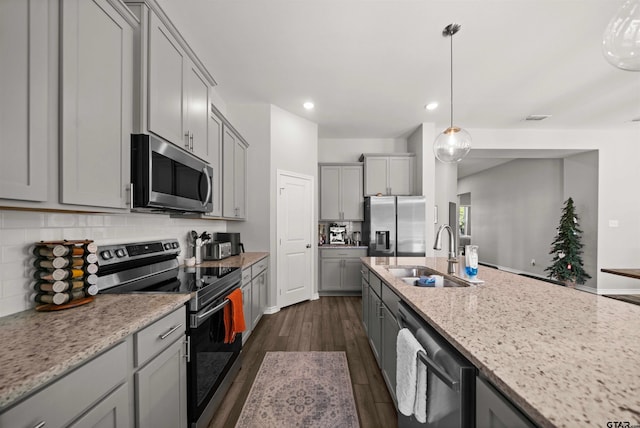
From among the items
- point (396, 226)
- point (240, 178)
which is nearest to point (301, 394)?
point (240, 178)

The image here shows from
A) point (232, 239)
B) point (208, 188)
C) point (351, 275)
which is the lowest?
point (351, 275)

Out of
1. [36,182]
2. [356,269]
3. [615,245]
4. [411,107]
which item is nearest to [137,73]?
[36,182]

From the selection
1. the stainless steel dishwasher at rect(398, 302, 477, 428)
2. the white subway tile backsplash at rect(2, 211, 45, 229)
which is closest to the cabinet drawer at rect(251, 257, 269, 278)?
the white subway tile backsplash at rect(2, 211, 45, 229)

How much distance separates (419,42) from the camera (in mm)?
2439

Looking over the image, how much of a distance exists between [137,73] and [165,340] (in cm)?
140

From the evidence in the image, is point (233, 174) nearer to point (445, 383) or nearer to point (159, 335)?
point (159, 335)

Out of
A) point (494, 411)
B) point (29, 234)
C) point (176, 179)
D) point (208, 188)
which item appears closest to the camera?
point (494, 411)

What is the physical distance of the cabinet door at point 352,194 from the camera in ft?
15.8

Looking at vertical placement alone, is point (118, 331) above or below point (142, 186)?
below

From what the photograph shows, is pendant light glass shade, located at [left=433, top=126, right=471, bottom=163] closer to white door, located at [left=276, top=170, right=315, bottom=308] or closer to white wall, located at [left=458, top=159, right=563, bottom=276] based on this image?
white door, located at [left=276, top=170, right=315, bottom=308]

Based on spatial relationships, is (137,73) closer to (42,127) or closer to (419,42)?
(42,127)

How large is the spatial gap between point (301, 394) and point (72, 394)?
152 cm

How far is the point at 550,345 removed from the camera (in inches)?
31.8

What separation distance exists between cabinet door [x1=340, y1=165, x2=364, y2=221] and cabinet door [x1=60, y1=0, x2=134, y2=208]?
3714mm
